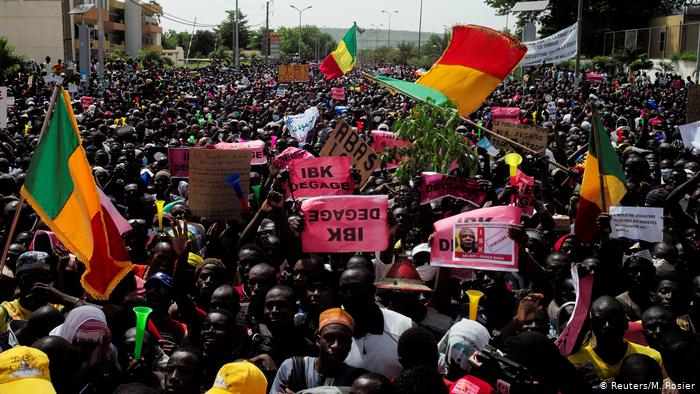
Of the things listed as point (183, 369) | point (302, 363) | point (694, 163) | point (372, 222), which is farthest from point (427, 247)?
point (694, 163)

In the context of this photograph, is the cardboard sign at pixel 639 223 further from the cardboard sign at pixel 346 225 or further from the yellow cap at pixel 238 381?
the yellow cap at pixel 238 381

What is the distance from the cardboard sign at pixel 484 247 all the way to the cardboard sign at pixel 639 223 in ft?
3.52

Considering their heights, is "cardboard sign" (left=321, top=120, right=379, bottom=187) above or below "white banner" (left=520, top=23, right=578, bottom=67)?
below

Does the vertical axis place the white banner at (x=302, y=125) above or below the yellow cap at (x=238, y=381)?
above

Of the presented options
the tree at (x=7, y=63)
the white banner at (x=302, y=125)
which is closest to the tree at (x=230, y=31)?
the tree at (x=7, y=63)

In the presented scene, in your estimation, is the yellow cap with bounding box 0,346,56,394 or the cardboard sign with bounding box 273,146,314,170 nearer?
the yellow cap with bounding box 0,346,56,394

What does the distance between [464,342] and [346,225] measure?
2.02 meters

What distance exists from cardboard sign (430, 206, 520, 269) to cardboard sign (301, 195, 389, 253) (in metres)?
0.48

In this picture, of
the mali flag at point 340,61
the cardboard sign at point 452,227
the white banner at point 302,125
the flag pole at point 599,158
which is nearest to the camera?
the cardboard sign at point 452,227

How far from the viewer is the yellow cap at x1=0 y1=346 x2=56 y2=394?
2.95 metres

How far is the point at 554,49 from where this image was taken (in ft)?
63.0

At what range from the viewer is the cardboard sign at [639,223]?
17.6ft

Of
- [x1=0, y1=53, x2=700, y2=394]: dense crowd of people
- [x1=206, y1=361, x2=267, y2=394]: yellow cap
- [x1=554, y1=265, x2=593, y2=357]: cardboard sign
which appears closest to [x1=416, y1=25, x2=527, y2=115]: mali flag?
[x1=0, y1=53, x2=700, y2=394]: dense crowd of people

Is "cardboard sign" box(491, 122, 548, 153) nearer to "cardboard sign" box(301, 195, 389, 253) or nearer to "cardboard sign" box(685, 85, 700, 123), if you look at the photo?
"cardboard sign" box(685, 85, 700, 123)
